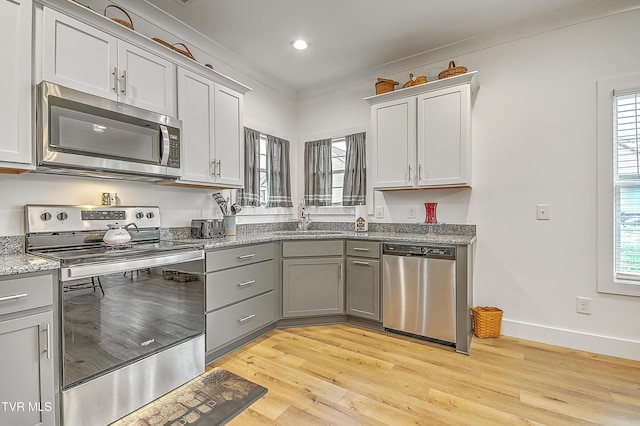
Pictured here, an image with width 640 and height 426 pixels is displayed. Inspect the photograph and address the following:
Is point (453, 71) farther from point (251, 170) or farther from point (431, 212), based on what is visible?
point (251, 170)

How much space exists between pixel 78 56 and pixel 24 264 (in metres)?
1.25

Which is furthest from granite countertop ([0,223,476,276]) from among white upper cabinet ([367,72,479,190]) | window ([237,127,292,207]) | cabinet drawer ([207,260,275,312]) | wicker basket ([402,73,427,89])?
wicker basket ([402,73,427,89])

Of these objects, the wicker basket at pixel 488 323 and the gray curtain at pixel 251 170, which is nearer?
the wicker basket at pixel 488 323

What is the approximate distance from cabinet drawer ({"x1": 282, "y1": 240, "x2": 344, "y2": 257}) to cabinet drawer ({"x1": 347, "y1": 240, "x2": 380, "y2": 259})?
9cm

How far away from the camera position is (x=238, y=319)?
252cm

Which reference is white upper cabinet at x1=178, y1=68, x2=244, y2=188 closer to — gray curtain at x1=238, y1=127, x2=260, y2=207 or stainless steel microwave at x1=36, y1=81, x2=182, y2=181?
stainless steel microwave at x1=36, y1=81, x2=182, y2=181

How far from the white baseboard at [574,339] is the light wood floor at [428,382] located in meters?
0.07

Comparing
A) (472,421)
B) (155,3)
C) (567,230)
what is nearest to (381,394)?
(472,421)

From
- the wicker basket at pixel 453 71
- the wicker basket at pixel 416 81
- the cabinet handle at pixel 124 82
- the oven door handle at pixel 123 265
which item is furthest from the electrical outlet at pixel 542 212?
the cabinet handle at pixel 124 82

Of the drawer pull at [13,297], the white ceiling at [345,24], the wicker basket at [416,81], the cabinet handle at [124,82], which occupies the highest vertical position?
the white ceiling at [345,24]

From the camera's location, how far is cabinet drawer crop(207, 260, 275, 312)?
2311 millimetres

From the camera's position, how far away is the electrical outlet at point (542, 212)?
2.70 m

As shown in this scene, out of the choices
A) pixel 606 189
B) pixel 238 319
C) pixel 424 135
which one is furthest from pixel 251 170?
pixel 606 189

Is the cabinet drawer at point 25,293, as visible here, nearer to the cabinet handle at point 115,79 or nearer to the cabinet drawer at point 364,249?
the cabinet handle at point 115,79
